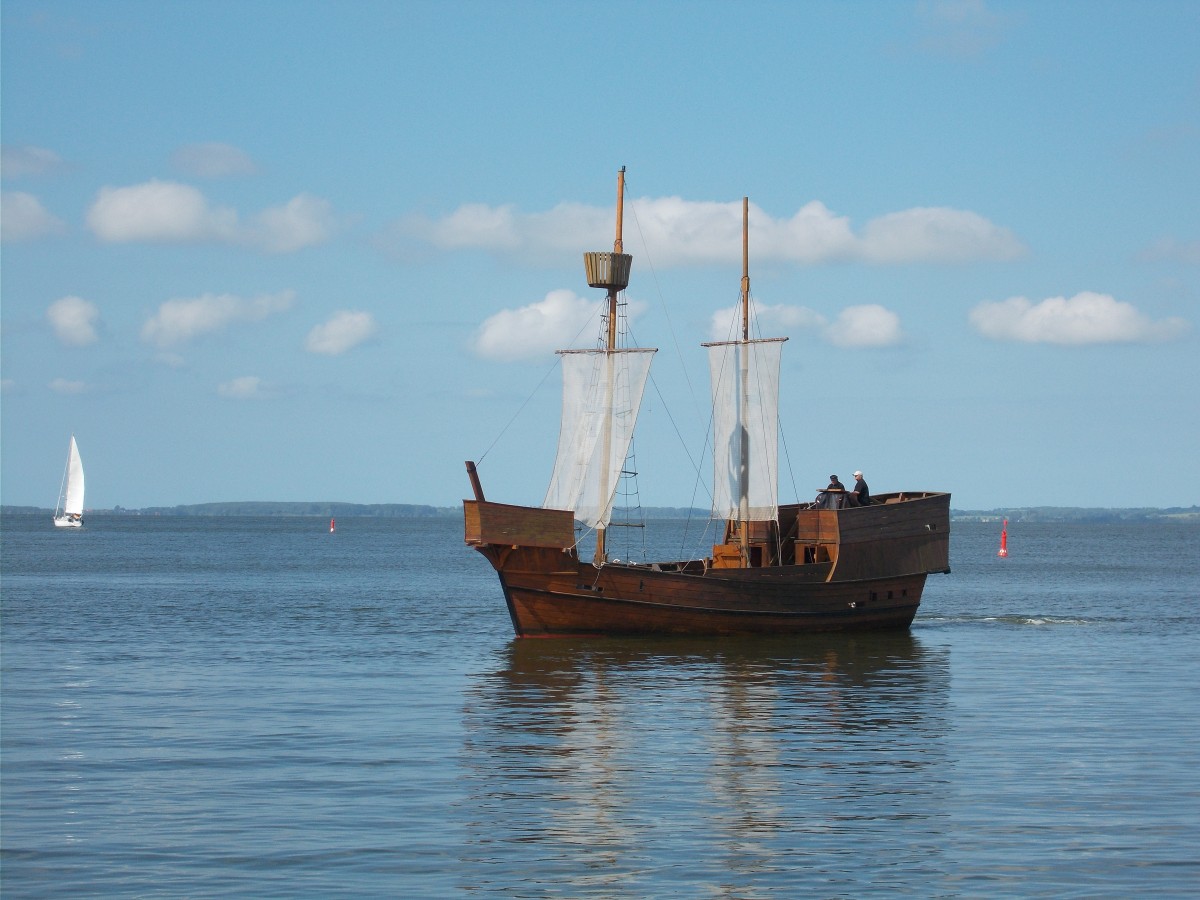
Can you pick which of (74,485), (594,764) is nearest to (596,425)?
(594,764)

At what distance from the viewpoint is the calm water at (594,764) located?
14.1 meters

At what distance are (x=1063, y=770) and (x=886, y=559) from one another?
1982cm

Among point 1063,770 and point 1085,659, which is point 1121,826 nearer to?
point 1063,770

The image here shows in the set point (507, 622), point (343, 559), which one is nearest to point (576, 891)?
point (507, 622)

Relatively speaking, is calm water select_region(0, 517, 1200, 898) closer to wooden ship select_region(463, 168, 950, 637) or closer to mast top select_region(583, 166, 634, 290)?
wooden ship select_region(463, 168, 950, 637)

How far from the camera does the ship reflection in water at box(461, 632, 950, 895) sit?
14.2m

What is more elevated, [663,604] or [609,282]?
[609,282]

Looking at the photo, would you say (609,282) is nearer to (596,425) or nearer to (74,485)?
(596,425)

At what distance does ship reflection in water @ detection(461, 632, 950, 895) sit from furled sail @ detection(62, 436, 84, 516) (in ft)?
461

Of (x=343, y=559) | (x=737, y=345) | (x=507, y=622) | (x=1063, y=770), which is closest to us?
(x=1063, y=770)

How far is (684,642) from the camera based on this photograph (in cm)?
3612

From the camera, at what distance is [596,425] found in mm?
38625

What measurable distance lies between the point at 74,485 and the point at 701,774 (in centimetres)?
16124

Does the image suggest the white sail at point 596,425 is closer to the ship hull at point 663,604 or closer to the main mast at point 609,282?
the main mast at point 609,282
